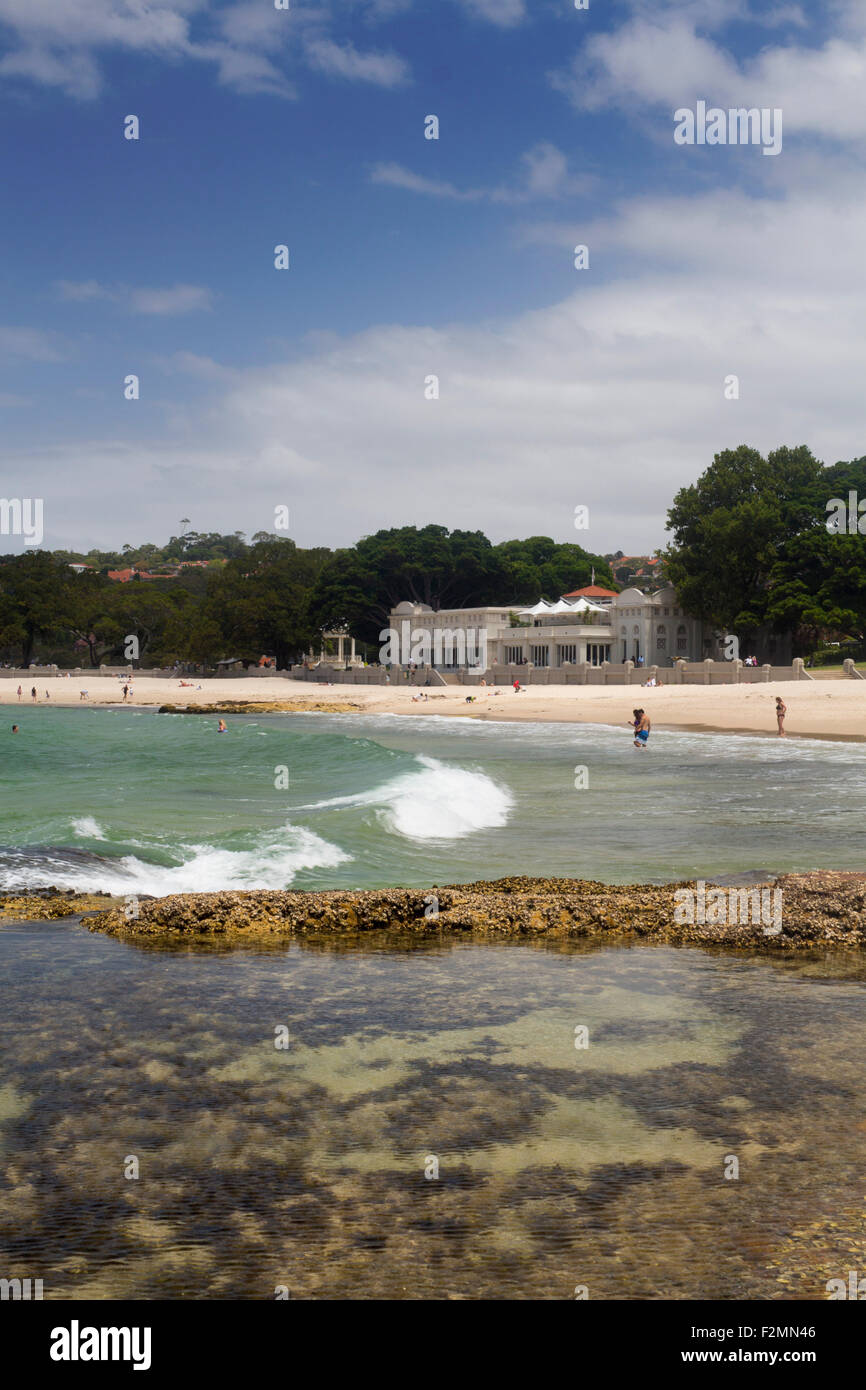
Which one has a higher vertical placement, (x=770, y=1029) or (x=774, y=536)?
(x=774, y=536)

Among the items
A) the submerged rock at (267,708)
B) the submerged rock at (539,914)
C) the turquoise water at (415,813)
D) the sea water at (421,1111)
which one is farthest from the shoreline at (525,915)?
the submerged rock at (267,708)

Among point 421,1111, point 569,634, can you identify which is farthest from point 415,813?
point 569,634

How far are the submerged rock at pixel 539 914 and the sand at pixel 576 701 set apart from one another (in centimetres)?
3134

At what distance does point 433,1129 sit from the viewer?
17.3 ft

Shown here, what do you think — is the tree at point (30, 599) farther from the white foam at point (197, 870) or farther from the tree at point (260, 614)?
the white foam at point (197, 870)

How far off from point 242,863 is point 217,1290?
959 cm

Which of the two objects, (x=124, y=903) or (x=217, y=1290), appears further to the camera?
(x=124, y=903)

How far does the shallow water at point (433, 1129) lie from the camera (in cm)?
403

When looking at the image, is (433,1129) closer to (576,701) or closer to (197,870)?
(197,870)

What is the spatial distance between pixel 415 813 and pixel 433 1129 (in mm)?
12368

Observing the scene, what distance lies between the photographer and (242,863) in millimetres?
13289

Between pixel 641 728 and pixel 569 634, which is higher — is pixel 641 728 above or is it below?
below
